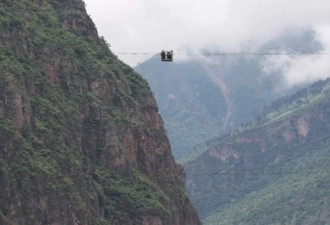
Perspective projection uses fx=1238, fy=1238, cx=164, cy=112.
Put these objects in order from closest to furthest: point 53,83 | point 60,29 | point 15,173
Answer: point 15,173 < point 53,83 < point 60,29

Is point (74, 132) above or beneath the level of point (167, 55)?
beneath

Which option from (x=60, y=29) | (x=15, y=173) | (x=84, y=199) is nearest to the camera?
A: (x=15, y=173)

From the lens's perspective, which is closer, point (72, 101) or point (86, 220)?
point (86, 220)

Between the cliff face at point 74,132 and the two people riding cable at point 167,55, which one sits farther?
the cliff face at point 74,132

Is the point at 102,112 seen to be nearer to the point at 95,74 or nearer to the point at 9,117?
the point at 95,74

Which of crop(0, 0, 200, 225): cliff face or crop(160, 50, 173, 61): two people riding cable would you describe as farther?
crop(0, 0, 200, 225): cliff face

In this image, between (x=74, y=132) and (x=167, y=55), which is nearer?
(x=167, y=55)

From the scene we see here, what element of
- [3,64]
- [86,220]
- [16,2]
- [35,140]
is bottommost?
[86,220]

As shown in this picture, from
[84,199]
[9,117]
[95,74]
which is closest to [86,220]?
[84,199]
